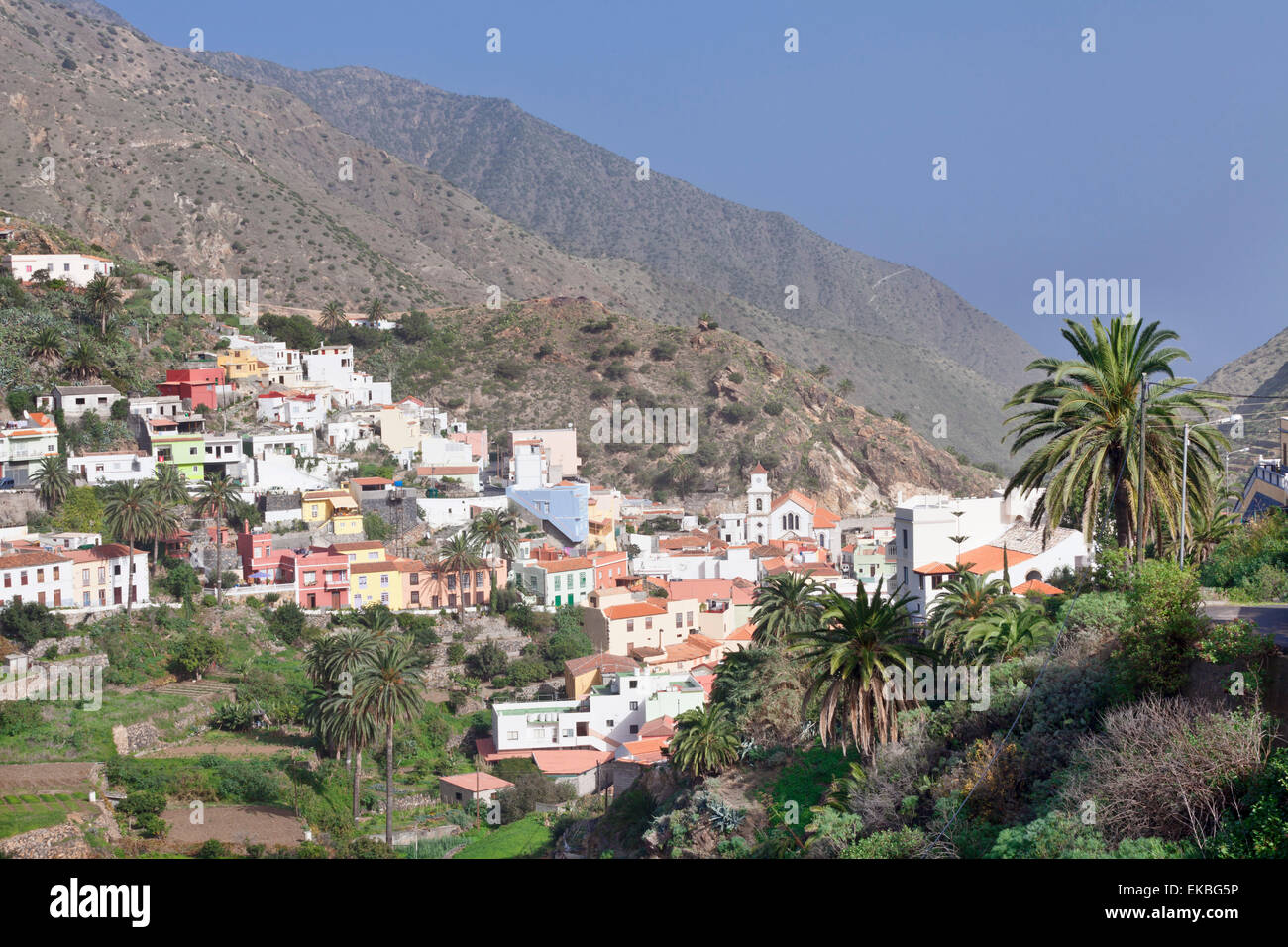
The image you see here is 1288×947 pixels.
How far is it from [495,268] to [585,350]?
1885 inches

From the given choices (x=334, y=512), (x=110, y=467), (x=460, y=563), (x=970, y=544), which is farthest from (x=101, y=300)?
(x=970, y=544)

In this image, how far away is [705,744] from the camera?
2500cm

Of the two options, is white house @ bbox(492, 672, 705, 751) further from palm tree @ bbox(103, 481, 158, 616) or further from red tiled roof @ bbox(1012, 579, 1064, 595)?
palm tree @ bbox(103, 481, 158, 616)

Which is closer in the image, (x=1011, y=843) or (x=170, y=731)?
(x=1011, y=843)

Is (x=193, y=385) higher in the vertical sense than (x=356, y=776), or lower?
higher

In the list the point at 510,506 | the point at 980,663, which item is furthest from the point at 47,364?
the point at 980,663

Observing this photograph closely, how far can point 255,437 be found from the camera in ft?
188

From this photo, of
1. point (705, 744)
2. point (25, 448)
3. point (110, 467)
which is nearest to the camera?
point (705, 744)

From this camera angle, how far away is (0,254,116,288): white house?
71250 millimetres

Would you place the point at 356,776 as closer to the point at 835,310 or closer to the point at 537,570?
the point at 537,570

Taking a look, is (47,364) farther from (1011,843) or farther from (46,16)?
(46,16)

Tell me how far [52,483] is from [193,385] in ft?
47.7

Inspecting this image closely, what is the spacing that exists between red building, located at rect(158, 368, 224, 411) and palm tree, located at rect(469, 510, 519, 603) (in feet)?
61.3
